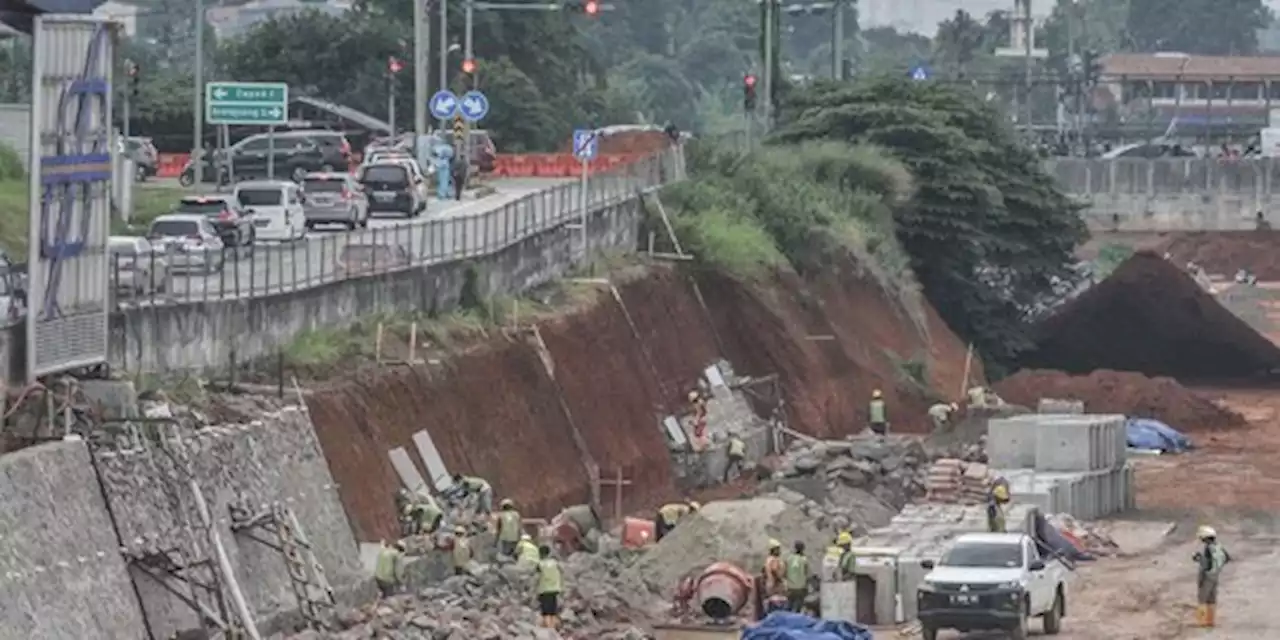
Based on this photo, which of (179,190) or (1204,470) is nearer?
(1204,470)

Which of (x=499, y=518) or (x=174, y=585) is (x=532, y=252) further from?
(x=174, y=585)

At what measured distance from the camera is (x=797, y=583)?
46.3 m

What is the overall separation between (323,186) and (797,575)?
86.1 feet

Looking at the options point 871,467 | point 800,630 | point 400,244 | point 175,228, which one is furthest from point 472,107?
point 800,630

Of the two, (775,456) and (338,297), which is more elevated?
(338,297)

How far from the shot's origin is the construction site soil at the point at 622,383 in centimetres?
5172

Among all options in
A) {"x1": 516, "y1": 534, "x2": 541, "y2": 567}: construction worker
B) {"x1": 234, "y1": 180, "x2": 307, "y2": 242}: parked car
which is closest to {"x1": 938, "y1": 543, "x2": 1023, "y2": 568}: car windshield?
{"x1": 516, "y1": 534, "x2": 541, "y2": 567}: construction worker

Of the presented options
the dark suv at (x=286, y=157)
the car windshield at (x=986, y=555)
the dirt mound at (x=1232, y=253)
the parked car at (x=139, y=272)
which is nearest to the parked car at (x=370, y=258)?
the parked car at (x=139, y=272)

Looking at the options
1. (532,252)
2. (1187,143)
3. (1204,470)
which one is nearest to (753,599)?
(532,252)

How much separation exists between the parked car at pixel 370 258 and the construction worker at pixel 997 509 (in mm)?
11086

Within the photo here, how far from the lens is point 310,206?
228 feet

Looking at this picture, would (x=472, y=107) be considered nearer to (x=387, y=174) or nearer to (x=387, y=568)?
(x=387, y=174)

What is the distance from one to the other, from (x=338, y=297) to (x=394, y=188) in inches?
825

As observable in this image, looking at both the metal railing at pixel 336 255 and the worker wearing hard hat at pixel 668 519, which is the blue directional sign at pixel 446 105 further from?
the worker wearing hard hat at pixel 668 519
